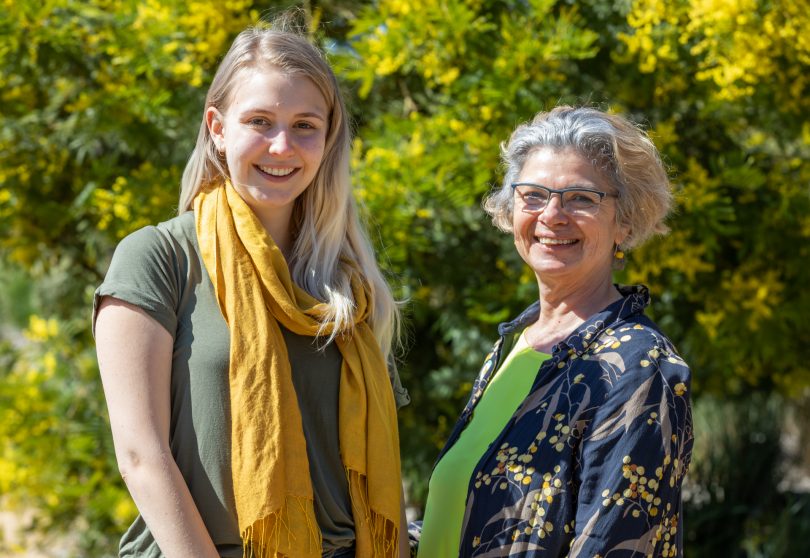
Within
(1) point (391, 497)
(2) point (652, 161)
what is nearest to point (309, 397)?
(1) point (391, 497)

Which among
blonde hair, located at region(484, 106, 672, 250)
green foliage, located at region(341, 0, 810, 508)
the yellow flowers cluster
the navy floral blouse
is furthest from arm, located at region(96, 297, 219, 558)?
the yellow flowers cluster

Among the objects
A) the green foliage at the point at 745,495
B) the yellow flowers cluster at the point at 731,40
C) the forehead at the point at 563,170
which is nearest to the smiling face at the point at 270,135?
the forehead at the point at 563,170

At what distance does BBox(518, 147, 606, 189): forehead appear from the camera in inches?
87.7

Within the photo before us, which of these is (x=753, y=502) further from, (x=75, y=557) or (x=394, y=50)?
(x=75, y=557)

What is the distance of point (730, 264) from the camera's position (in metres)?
3.90

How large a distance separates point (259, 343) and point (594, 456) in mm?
706

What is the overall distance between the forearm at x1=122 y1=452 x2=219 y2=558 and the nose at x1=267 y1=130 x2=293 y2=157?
0.64 m

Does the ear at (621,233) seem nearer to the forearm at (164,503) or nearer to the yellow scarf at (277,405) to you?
the yellow scarf at (277,405)

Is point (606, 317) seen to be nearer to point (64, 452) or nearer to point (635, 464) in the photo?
point (635, 464)

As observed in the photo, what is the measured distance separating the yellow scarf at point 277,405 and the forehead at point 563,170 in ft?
1.66

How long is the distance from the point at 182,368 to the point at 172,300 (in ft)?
0.43

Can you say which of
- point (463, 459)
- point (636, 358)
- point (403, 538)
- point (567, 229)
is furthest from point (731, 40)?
point (403, 538)

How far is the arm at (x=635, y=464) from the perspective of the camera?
1.91m

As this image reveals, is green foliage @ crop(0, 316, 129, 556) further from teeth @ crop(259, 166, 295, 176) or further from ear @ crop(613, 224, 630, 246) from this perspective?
ear @ crop(613, 224, 630, 246)
